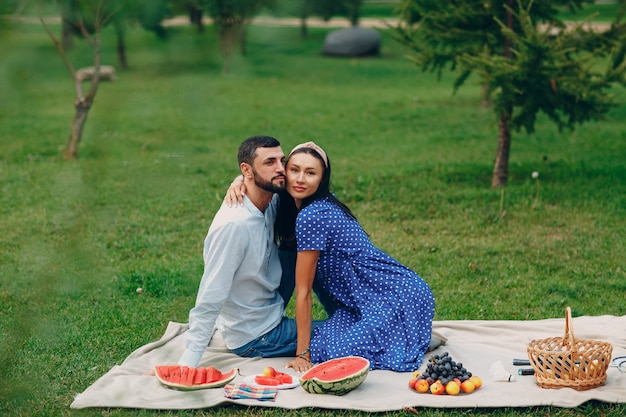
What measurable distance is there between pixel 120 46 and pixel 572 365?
3.35m

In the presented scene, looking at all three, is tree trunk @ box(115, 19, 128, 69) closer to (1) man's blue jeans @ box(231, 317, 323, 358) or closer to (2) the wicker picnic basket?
(2) the wicker picnic basket

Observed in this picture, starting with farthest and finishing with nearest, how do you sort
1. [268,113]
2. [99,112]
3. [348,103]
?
[348,103] → [268,113] → [99,112]

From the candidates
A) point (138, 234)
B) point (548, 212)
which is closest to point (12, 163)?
point (138, 234)

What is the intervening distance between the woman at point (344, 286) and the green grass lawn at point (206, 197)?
1.74ft

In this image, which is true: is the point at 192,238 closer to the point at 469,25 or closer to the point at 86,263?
the point at 469,25

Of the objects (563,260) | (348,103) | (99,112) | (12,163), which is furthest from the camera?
(348,103)

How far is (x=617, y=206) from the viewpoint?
7562 millimetres

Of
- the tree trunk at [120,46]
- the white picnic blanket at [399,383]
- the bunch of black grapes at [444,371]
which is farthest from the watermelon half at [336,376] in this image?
the tree trunk at [120,46]

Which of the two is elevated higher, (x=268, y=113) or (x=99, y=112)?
(x=99, y=112)

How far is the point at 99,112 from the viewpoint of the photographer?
0.78 m

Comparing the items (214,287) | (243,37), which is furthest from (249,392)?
(243,37)

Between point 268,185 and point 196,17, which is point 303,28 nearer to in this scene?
point 196,17

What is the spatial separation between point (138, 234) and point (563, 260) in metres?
3.35

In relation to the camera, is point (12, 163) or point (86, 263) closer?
point (86, 263)
